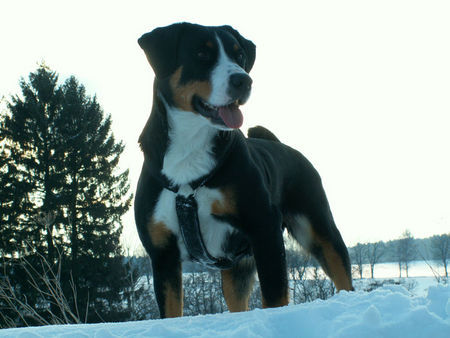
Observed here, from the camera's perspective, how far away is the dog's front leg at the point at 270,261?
2.88 m

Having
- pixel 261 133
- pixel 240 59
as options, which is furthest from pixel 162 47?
pixel 261 133

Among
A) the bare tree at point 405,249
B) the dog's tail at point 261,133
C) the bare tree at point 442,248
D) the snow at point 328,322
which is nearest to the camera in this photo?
the snow at point 328,322

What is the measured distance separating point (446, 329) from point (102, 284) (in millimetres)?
24182

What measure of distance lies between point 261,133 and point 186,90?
2064 mm

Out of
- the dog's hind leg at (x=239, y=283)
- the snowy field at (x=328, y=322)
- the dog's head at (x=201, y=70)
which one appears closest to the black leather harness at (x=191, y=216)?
the dog's head at (x=201, y=70)

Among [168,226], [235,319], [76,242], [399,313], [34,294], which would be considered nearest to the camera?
[399,313]

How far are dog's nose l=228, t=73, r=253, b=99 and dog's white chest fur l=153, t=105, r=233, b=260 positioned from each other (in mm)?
340

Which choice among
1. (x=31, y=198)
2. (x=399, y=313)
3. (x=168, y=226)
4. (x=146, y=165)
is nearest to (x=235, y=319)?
(x=399, y=313)

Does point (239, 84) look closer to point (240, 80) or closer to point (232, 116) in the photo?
point (240, 80)

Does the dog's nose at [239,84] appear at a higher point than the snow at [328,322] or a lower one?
higher

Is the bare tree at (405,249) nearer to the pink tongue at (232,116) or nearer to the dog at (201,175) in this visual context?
the dog at (201,175)

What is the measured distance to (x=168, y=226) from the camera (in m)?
3.21

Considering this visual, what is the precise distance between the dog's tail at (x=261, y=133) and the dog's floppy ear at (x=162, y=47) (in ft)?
6.21

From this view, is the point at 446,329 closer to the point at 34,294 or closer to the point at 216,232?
the point at 216,232
